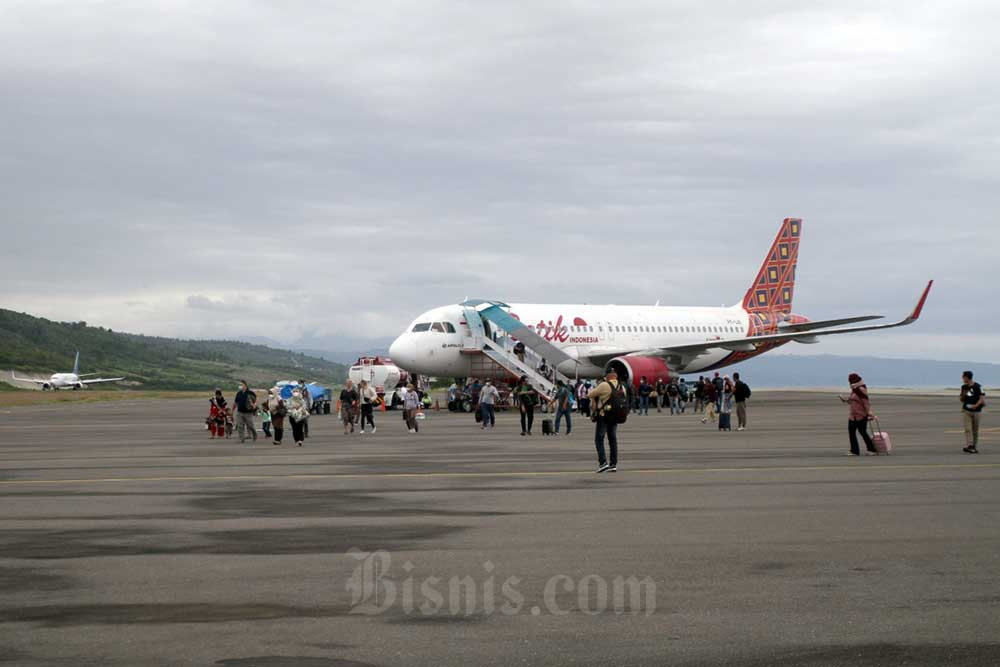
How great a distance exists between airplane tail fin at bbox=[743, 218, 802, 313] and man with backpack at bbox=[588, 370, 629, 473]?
146ft

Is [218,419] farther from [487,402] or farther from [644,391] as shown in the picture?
[644,391]

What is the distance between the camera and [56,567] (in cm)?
1019

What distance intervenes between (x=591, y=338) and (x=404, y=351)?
883cm

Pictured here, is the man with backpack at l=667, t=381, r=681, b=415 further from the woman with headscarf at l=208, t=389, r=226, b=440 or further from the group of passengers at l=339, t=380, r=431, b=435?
the woman with headscarf at l=208, t=389, r=226, b=440

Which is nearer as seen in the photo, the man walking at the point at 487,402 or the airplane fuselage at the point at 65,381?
the man walking at the point at 487,402

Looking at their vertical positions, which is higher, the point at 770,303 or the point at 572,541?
the point at 770,303

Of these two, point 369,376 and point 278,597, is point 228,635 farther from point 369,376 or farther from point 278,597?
point 369,376

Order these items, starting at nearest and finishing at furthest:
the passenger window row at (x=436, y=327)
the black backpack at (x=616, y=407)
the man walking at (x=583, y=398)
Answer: the black backpack at (x=616, y=407) → the man walking at (x=583, y=398) → the passenger window row at (x=436, y=327)

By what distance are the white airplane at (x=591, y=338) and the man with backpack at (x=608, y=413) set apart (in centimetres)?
2443

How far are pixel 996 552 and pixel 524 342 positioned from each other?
124 ft

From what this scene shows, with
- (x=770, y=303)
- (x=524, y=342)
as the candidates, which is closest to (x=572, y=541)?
(x=524, y=342)

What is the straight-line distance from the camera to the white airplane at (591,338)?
47.6 m

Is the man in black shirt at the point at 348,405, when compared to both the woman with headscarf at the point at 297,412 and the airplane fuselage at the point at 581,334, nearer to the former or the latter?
the woman with headscarf at the point at 297,412

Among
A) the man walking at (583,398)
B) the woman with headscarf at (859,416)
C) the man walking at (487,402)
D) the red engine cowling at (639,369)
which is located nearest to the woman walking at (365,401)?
→ the man walking at (487,402)
